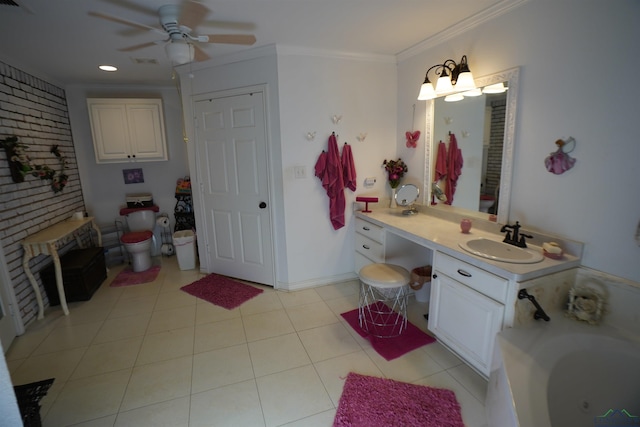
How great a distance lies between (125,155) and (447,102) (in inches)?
152

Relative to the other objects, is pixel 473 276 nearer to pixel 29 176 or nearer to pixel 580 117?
pixel 580 117

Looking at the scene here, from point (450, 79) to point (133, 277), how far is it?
4.08m

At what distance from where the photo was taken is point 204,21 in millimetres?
2109

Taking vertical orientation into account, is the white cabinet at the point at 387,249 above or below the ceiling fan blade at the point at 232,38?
below

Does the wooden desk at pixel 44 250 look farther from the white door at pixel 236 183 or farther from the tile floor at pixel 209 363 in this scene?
the white door at pixel 236 183

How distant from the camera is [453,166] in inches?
105

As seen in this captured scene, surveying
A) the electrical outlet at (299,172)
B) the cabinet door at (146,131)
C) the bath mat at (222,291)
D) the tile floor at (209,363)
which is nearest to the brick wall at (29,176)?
the tile floor at (209,363)

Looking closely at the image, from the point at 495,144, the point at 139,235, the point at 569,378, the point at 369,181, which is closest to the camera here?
the point at 569,378

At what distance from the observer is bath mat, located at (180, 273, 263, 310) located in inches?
119

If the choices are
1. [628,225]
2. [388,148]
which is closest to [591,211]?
[628,225]

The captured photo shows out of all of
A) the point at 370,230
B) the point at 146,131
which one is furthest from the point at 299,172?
the point at 146,131

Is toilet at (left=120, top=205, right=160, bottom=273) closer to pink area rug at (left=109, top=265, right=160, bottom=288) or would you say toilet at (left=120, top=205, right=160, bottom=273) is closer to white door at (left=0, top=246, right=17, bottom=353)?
pink area rug at (left=109, top=265, right=160, bottom=288)

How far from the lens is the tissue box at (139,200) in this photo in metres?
4.12

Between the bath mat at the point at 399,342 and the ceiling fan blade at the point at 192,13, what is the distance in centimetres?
260
